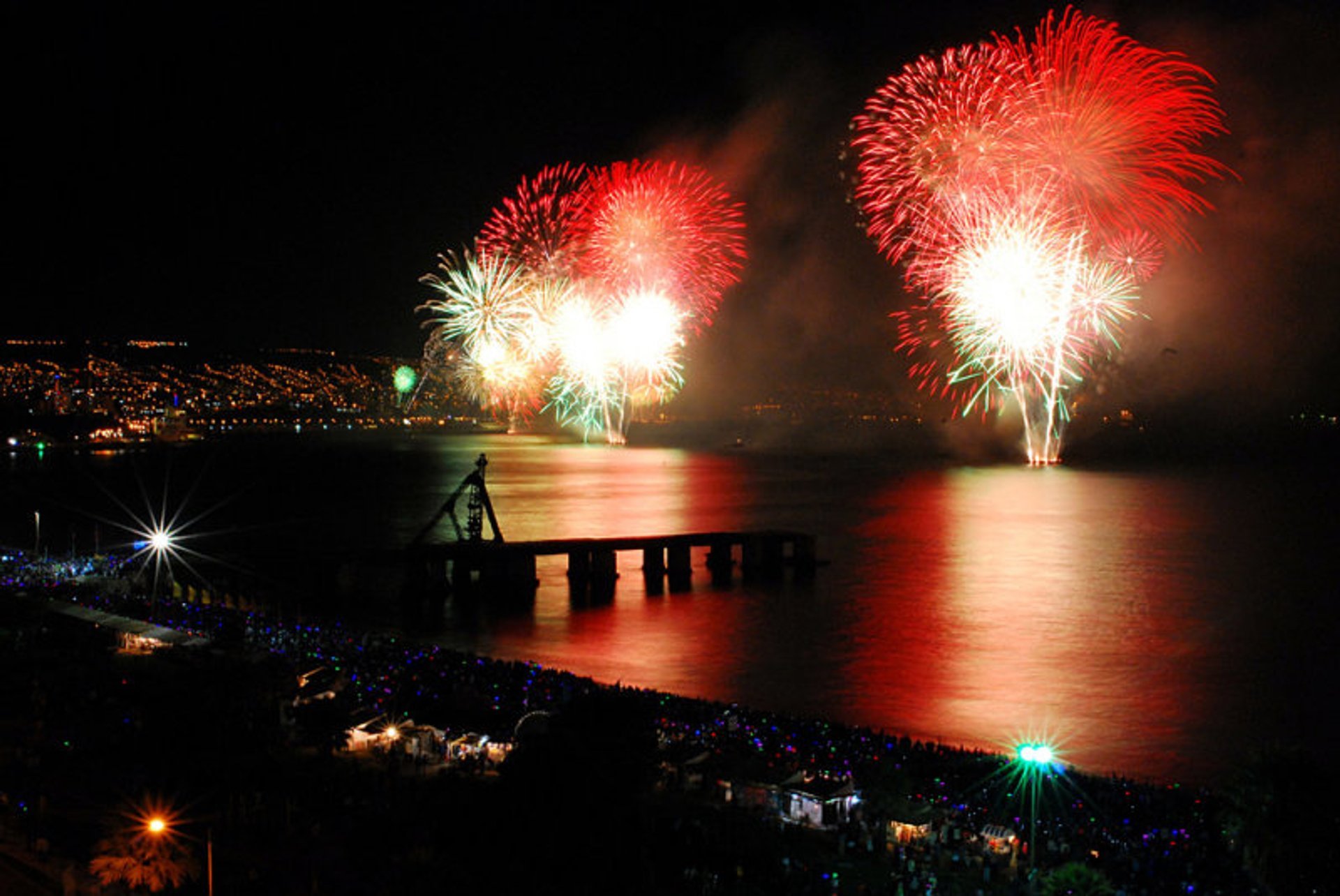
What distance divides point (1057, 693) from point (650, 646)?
8.99 metres

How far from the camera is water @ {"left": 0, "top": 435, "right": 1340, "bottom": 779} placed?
2303 cm

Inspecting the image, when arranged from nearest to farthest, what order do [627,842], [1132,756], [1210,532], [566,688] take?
1. [627,842]
2. [566,688]
3. [1132,756]
4. [1210,532]

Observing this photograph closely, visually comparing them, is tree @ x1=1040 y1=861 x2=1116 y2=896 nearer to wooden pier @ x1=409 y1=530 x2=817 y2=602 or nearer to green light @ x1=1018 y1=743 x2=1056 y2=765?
green light @ x1=1018 y1=743 x2=1056 y2=765

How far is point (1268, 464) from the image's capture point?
338ft

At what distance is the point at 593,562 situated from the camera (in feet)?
112


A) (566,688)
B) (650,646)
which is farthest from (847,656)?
(566,688)

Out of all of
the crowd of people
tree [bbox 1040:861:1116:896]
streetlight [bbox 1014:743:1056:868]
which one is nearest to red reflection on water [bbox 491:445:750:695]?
the crowd of people

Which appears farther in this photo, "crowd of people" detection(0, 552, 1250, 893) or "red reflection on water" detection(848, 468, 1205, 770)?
"red reflection on water" detection(848, 468, 1205, 770)

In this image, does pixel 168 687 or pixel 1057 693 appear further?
pixel 1057 693

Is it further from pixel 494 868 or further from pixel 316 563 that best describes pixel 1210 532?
pixel 494 868

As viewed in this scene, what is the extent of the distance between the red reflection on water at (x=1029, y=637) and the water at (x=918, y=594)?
103mm

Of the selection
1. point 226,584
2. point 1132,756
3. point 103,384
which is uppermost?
point 103,384

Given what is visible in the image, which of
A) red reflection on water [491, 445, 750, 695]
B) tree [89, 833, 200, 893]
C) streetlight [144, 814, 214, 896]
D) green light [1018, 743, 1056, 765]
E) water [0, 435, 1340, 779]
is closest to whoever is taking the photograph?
tree [89, 833, 200, 893]

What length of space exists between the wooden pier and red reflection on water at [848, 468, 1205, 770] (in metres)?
3.26
